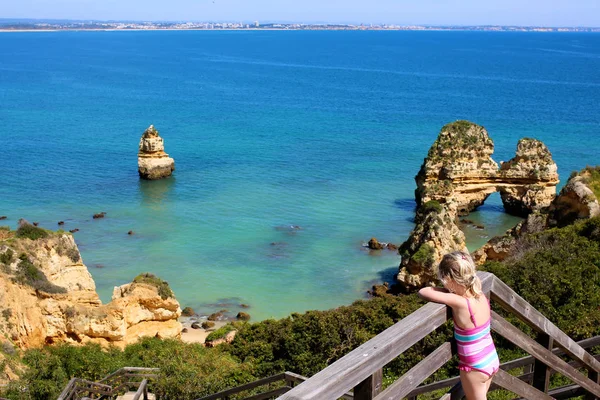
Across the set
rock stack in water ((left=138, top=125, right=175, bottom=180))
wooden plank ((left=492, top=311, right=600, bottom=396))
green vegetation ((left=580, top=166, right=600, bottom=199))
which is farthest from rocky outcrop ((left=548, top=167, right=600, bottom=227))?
rock stack in water ((left=138, top=125, right=175, bottom=180))

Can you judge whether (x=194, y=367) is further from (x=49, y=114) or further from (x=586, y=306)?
(x=49, y=114)

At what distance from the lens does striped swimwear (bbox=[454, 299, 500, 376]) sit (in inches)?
151

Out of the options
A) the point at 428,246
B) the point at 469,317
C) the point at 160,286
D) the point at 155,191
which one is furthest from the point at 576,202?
the point at 155,191

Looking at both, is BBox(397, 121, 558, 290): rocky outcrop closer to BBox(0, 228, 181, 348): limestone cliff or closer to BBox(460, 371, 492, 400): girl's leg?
BBox(0, 228, 181, 348): limestone cliff

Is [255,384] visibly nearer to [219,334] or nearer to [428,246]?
[219,334]

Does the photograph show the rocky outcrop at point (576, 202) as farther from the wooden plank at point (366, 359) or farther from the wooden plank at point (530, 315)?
the wooden plank at point (366, 359)

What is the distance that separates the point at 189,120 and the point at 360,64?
3567 inches

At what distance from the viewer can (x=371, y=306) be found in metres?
20.5

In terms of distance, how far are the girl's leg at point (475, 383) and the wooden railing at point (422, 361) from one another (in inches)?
5.3

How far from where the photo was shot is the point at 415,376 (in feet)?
12.0

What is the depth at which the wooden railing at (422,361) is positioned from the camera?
314 centimetres

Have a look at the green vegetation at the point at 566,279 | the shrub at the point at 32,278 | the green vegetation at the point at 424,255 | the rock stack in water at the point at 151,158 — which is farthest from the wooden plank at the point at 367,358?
the rock stack in water at the point at 151,158

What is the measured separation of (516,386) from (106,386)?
11.4 metres

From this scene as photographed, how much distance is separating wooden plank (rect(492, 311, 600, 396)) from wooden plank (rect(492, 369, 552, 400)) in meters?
0.20
